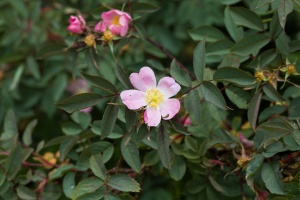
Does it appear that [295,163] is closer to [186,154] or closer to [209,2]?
[186,154]

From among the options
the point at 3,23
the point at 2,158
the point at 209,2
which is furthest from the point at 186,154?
the point at 3,23

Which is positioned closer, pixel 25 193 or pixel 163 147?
pixel 163 147

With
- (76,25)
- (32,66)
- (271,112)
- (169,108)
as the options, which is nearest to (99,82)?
(169,108)

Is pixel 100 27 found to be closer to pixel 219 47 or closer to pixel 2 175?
pixel 219 47

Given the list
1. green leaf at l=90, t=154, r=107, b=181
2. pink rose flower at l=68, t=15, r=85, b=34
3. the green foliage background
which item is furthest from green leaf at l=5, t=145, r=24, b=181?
pink rose flower at l=68, t=15, r=85, b=34

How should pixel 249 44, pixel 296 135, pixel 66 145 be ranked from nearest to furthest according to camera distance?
pixel 296 135 < pixel 249 44 < pixel 66 145

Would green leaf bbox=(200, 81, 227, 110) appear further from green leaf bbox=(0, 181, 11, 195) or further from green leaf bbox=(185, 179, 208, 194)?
green leaf bbox=(0, 181, 11, 195)

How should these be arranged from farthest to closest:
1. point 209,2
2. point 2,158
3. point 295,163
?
point 209,2, point 2,158, point 295,163
